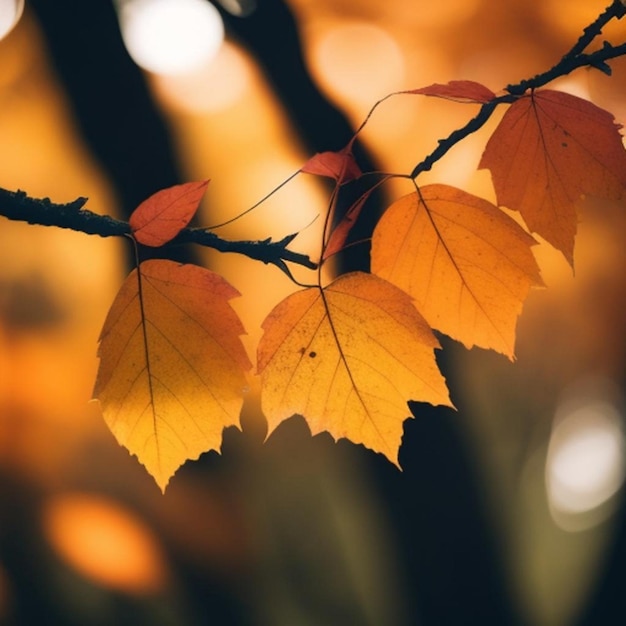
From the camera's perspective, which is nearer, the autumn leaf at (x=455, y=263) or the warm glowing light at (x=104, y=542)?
the autumn leaf at (x=455, y=263)

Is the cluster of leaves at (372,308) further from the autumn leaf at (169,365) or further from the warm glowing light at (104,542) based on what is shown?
the warm glowing light at (104,542)

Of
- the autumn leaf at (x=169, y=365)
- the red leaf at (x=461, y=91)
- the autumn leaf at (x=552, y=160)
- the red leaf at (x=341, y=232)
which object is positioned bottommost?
the autumn leaf at (x=169, y=365)

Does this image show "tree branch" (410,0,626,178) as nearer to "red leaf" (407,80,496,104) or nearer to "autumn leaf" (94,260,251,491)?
"red leaf" (407,80,496,104)

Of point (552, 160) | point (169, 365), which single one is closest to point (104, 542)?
point (169, 365)

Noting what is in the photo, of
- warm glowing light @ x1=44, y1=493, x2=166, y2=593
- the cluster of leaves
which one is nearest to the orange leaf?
the cluster of leaves

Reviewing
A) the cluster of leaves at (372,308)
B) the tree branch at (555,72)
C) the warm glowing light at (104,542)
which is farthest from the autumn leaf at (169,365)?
the warm glowing light at (104,542)

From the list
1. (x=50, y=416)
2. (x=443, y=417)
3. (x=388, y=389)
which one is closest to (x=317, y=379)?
(x=388, y=389)

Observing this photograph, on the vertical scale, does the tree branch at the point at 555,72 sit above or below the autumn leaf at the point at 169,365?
above

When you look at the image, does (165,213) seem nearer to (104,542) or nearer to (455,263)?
(455,263)
